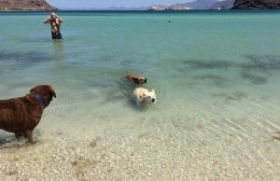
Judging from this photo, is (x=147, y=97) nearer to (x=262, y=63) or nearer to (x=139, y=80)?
(x=139, y=80)

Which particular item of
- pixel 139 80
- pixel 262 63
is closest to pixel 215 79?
pixel 139 80

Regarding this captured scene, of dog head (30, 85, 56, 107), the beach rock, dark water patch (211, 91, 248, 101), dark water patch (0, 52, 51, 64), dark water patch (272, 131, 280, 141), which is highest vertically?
dog head (30, 85, 56, 107)

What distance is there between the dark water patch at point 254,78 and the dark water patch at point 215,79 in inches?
37.0

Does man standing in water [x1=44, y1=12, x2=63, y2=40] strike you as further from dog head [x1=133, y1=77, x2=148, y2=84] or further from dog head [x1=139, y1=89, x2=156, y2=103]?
dog head [x1=139, y1=89, x2=156, y2=103]

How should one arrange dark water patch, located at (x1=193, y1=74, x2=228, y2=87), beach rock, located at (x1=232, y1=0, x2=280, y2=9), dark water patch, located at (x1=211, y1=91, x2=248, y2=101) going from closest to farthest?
dark water patch, located at (x1=211, y1=91, x2=248, y2=101) < dark water patch, located at (x1=193, y1=74, x2=228, y2=87) < beach rock, located at (x1=232, y1=0, x2=280, y2=9)

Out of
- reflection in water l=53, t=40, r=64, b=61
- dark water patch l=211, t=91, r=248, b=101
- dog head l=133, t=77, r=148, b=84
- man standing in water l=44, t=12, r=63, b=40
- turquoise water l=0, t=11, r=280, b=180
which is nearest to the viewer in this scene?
turquoise water l=0, t=11, r=280, b=180

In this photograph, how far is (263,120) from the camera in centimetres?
811

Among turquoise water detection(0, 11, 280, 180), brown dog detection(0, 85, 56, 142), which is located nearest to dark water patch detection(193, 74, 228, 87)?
turquoise water detection(0, 11, 280, 180)

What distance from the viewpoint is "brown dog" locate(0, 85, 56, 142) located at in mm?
6145

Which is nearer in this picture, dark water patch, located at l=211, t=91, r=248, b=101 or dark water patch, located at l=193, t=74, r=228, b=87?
dark water patch, located at l=211, t=91, r=248, b=101

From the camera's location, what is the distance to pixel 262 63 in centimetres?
1510

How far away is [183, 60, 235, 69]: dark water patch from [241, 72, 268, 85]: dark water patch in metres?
1.66

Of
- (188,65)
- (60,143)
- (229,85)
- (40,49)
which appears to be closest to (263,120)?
(229,85)

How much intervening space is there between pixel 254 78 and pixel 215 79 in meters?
1.55
